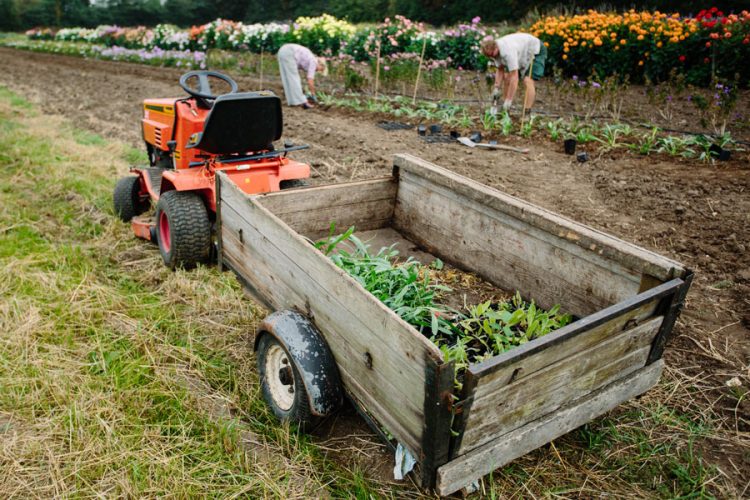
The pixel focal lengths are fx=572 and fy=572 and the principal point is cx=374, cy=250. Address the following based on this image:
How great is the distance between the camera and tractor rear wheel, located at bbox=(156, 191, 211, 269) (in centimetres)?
363

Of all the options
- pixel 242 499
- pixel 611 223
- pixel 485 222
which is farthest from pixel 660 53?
pixel 242 499

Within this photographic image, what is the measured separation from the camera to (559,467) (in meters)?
2.30

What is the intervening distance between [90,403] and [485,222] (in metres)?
2.12

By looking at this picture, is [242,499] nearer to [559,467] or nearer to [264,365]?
[264,365]

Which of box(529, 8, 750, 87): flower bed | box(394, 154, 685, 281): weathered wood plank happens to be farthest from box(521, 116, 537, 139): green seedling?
box(394, 154, 685, 281): weathered wood plank

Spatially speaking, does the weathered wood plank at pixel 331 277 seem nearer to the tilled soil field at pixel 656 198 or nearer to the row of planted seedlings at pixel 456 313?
the row of planted seedlings at pixel 456 313

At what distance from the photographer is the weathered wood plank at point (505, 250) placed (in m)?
2.52

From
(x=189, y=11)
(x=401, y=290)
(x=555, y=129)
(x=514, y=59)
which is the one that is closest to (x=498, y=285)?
(x=401, y=290)

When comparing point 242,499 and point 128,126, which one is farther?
point 128,126

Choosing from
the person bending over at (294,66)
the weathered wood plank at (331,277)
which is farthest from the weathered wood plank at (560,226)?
the person bending over at (294,66)

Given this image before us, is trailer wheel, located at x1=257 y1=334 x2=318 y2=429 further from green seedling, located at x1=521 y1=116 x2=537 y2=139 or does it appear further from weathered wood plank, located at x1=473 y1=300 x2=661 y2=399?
green seedling, located at x1=521 y1=116 x2=537 y2=139

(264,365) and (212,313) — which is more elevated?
(264,365)

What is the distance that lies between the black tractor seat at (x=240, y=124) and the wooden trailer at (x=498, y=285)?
2.11 feet

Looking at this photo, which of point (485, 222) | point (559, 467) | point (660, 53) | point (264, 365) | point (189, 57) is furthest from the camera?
point (189, 57)
